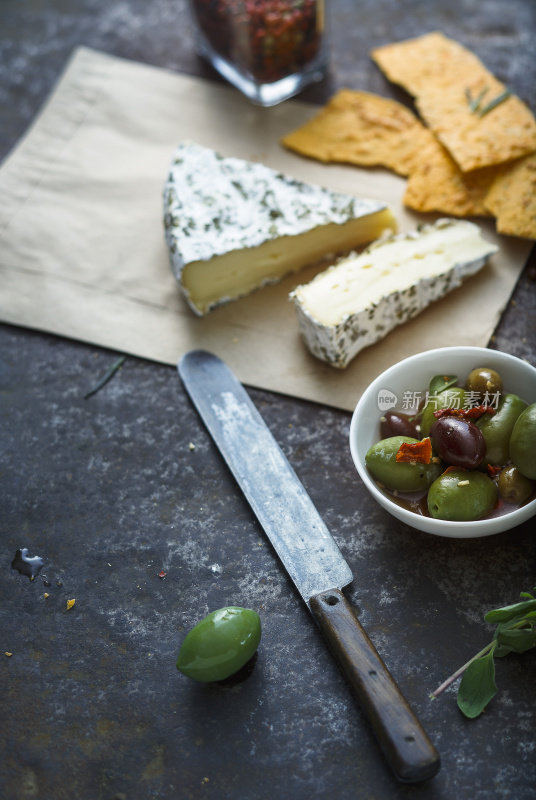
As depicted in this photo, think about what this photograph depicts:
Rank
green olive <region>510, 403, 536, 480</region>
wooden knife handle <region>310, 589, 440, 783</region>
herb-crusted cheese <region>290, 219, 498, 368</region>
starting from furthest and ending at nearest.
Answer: herb-crusted cheese <region>290, 219, 498, 368</region>, green olive <region>510, 403, 536, 480</region>, wooden knife handle <region>310, 589, 440, 783</region>

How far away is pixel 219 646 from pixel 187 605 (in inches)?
7.1

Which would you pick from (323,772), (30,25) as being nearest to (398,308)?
(323,772)

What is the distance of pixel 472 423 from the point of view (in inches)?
51.2

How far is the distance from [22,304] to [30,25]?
1.12 m

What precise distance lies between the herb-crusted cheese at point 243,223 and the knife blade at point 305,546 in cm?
20

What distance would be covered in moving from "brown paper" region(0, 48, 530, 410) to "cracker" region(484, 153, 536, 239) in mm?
62

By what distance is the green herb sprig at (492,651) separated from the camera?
1.18m

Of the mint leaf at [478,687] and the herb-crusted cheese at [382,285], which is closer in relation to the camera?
the mint leaf at [478,687]

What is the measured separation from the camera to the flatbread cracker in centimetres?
177

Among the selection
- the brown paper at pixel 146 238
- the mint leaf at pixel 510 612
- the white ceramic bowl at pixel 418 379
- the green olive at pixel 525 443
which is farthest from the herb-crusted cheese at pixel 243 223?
the mint leaf at pixel 510 612

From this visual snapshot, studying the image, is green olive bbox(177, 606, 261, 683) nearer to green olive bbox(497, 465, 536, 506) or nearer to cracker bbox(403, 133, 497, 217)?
green olive bbox(497, 465, 536, 506)

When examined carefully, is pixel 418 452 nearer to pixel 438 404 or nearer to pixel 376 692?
pixel 438 404

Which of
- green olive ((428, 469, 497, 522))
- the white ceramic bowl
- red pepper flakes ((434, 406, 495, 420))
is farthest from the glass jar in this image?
green olive ((428, 469, 497, 522))

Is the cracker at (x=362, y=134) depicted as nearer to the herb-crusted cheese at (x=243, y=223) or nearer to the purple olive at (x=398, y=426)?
the herb-crusted cheese at (x=243, y=223)
